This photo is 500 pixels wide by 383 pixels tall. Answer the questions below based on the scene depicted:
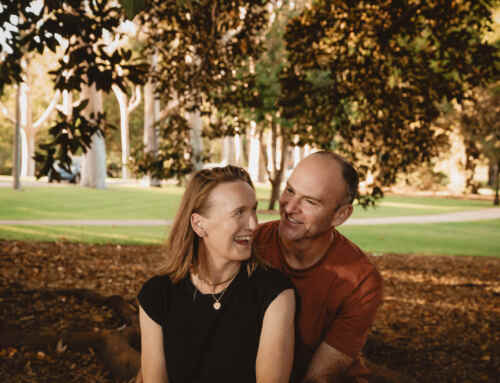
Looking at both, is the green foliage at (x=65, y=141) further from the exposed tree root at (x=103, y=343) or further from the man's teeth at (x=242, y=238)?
the man's teeth at (x=242, y=238)

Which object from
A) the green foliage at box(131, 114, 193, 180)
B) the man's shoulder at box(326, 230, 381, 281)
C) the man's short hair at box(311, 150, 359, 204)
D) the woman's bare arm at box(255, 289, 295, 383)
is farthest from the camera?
the green foliage at box(131, 114, 193, 180)

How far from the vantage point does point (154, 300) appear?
2.43 m

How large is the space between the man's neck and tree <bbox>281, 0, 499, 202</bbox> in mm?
4001

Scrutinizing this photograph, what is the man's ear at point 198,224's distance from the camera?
97.7 inches

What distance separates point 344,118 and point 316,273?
505 cm

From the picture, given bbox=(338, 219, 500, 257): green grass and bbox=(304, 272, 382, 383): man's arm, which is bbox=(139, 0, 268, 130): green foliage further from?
bbox=(338, 219, 500, 257): green grass

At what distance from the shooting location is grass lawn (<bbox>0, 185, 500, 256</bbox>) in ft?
44.4

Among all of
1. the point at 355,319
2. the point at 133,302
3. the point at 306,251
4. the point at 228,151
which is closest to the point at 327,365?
the point at 355,319

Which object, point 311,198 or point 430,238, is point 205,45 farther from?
point 430,238

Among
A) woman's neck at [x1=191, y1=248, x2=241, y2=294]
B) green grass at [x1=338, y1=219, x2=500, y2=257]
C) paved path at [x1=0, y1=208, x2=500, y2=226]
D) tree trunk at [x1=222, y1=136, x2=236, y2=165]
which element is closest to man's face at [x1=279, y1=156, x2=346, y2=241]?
woman's neck at [x1=191, y1=248, x2=241, y2=294]

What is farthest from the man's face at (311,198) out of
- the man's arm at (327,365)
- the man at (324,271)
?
the man's arm at (327,365)

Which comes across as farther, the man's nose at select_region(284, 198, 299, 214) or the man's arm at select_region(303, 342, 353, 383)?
the man's nose at select_region(284, 198, 299, 214)

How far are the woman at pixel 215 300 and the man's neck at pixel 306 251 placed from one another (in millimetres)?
429

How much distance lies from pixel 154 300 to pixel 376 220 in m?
20.5
